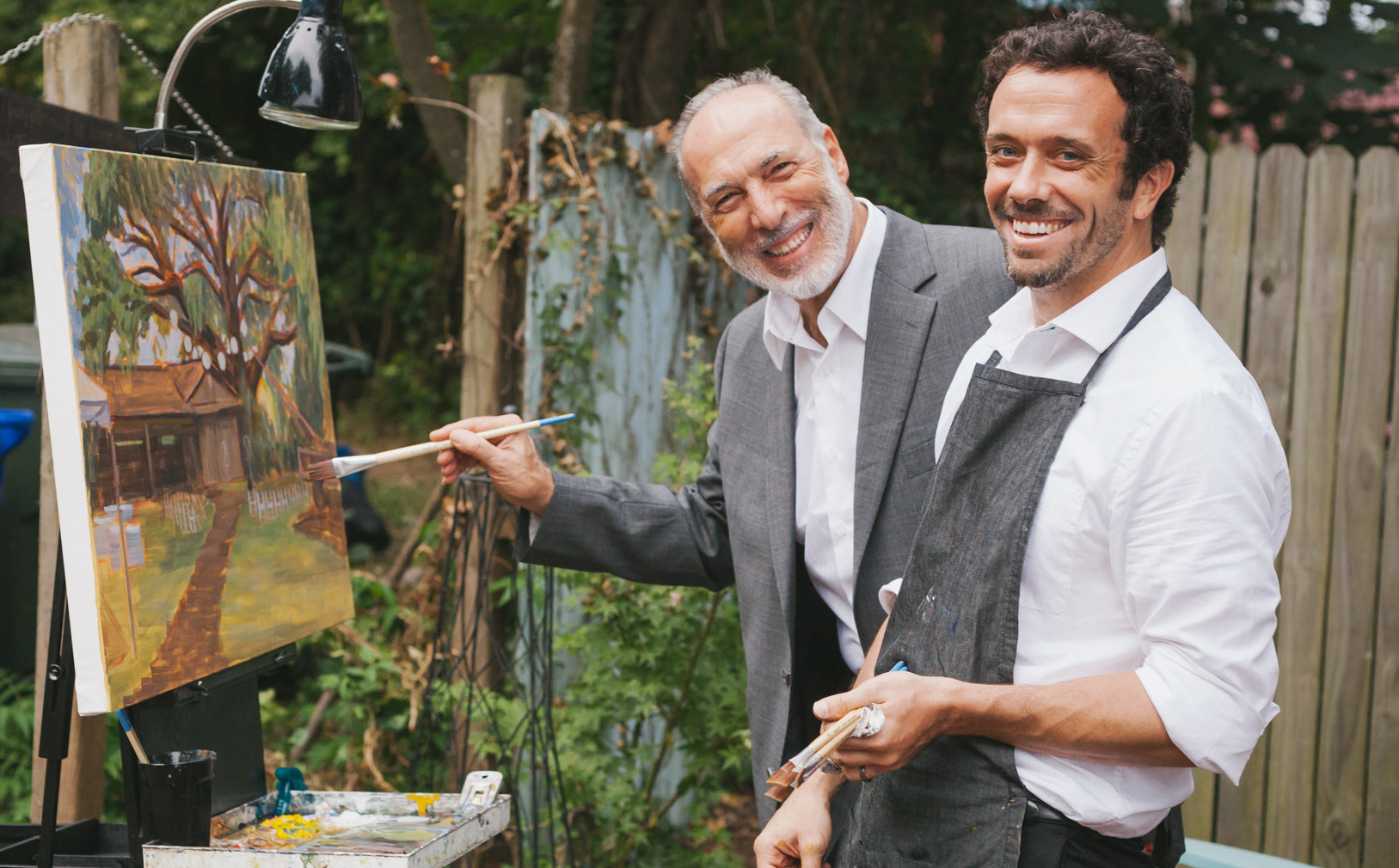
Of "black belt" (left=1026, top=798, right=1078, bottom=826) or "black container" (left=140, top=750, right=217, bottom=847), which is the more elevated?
"black belt" (left=1026, top=798, right=1078, bottom=826)

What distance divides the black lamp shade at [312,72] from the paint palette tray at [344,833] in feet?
3.51

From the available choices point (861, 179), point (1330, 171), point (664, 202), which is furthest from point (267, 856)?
point (861, 179)

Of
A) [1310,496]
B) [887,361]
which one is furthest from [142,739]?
[1310,496]

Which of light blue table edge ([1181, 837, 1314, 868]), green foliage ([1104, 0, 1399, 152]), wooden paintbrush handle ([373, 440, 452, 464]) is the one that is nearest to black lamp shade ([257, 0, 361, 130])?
wooden paintbrush handle ([373, 440, 452, 464])

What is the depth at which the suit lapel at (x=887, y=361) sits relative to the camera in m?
1.75

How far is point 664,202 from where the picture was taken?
3264 millimetres

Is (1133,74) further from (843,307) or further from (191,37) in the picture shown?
(191,37)

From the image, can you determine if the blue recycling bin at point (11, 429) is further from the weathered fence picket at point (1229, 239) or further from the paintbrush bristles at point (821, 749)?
the weathered fence picket at point (1229, 239)

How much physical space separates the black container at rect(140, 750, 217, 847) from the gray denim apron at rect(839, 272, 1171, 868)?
0.91 m

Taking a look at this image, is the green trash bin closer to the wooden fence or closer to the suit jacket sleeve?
the suit jacket sleeve

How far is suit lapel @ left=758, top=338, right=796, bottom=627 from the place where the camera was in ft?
6.04

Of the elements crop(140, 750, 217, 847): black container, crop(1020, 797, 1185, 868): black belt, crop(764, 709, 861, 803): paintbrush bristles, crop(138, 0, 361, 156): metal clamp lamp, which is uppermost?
crop(138, 0, 361, 156): metal clamp lamp

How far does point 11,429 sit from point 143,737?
6.67ft

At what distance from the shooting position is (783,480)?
188cm
